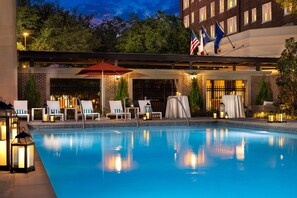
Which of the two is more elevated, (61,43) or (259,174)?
(61,43)

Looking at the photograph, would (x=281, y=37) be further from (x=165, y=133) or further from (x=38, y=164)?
(x=38, y=164)

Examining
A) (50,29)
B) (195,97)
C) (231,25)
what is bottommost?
(195,97)

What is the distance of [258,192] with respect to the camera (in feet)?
19.7

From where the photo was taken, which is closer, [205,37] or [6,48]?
[6,48]

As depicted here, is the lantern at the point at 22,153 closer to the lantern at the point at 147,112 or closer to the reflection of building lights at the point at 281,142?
the reflection of building lights at the point at 281,142

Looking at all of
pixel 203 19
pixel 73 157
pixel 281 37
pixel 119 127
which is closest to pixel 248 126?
pixel 119 127

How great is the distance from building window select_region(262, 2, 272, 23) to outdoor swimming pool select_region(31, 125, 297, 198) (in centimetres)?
2276

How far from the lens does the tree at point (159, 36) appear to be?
38.9m

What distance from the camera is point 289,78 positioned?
17.6 meters

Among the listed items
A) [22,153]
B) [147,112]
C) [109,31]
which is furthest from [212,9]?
[22,153]

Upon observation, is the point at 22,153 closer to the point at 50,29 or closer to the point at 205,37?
the point at 205,37

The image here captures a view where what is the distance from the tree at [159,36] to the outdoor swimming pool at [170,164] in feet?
83.6

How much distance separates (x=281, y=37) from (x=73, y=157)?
24.6m

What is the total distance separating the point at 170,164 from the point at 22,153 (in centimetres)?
335
